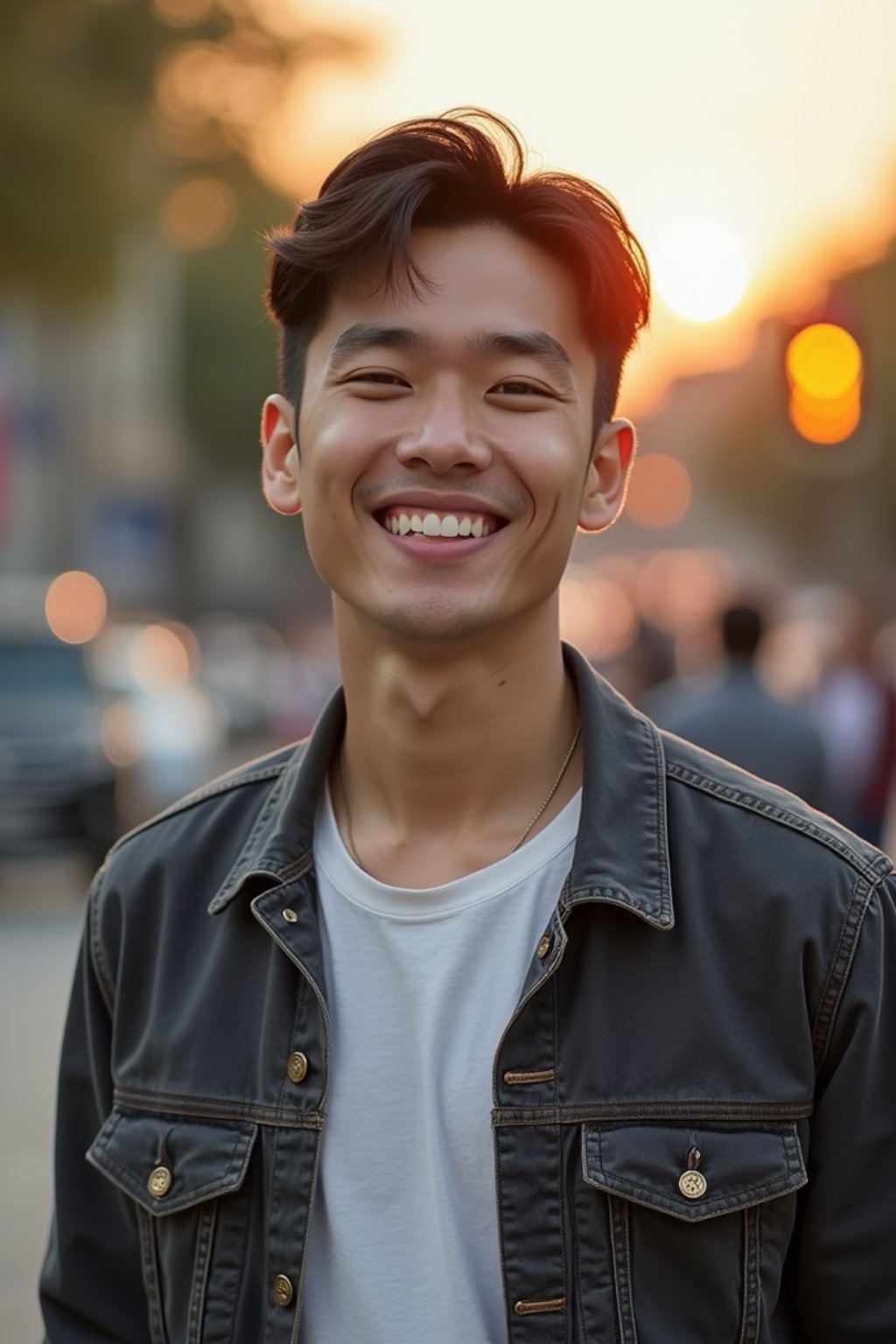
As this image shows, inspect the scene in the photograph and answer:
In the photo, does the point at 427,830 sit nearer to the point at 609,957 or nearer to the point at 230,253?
the point at 609,957

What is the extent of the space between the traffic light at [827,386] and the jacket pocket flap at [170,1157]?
268 inches

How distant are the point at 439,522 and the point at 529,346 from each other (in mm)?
255

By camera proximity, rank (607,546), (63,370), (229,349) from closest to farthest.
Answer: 1. (63,370)
2. (229,349)
3. (607,546)

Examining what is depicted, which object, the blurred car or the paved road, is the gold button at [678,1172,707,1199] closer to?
the paved road

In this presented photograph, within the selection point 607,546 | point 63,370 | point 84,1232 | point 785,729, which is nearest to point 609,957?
point 84,1232

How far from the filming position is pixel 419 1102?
268 centimetres

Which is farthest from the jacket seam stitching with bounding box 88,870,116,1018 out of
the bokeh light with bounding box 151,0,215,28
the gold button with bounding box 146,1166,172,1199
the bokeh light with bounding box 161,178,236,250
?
the bokeh light with bounding box 161,178,236,250

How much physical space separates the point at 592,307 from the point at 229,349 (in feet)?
194

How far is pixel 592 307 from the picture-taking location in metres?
2.89

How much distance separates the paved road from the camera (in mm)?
6805

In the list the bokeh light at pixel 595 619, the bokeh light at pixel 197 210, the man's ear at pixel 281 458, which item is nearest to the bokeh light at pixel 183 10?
the bokeh light at pixel 197 210

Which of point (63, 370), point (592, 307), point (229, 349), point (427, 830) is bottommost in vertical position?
point (427, 830)

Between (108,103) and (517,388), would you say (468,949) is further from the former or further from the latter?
(108,103)

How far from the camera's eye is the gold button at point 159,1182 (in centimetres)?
281
